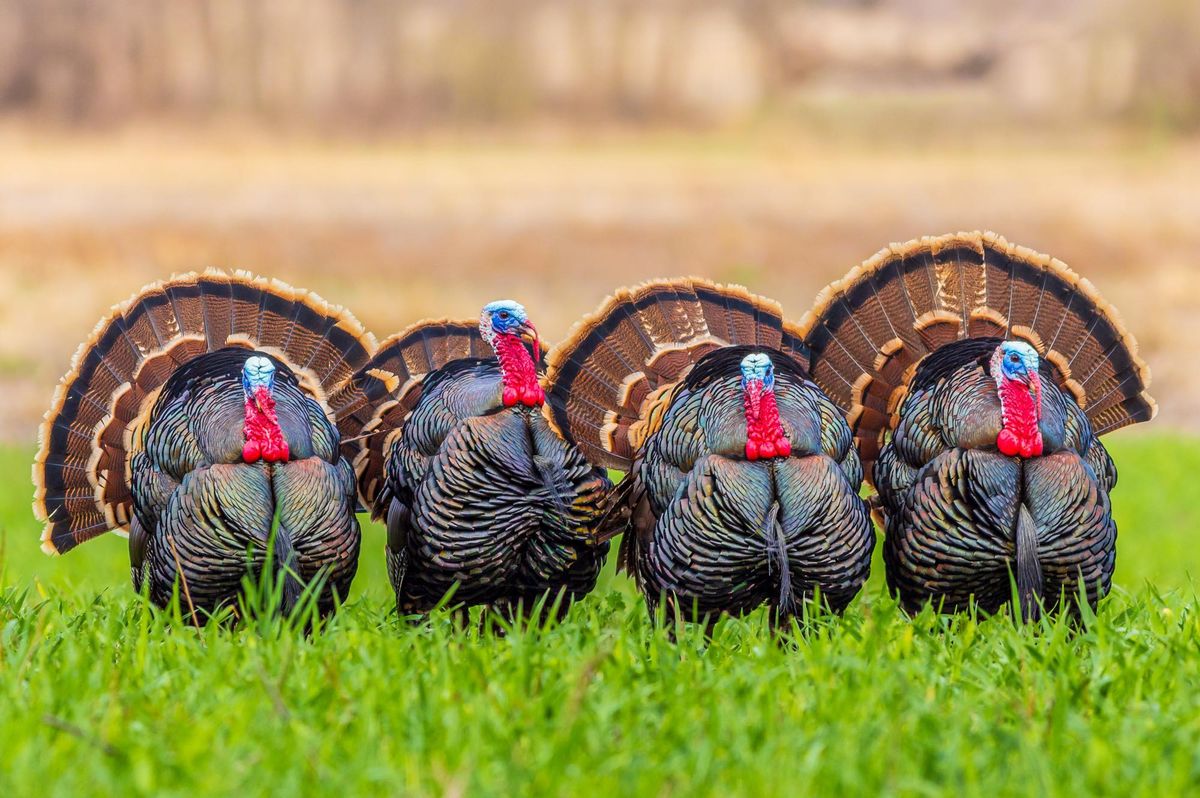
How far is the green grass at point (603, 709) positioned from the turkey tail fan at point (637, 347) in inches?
37.0

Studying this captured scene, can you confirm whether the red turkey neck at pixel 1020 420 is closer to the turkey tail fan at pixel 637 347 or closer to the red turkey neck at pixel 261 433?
the turkey tail fan at pixel 637 347

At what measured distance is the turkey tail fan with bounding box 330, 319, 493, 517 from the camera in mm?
4969

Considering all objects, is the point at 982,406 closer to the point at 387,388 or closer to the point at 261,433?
the point at 387,388

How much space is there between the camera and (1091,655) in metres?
3.69

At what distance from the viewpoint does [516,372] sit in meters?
4.41

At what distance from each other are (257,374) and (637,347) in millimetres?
1307

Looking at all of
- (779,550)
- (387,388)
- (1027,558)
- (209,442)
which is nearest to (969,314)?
(1027,558)

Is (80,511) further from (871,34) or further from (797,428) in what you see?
(871,34)

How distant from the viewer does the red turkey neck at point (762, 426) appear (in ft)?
13.5

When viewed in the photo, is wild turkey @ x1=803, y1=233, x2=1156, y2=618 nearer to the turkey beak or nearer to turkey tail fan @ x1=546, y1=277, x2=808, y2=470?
turkey tail fan @ x1=546, y1=277, x2=808, y2=470

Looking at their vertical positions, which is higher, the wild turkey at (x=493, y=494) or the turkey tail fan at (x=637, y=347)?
the turkey tail fan at (x=637, y=347)

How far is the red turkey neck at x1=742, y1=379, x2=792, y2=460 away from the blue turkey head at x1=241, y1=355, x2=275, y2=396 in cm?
139

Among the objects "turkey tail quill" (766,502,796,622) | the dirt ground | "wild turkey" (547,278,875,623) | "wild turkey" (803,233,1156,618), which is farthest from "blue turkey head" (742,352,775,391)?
the dirt ground

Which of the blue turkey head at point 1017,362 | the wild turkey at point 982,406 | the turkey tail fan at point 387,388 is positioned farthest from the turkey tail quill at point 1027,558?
the turkey tail fan at point 387,388
